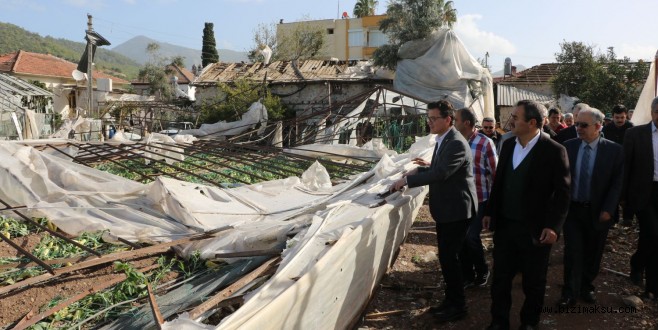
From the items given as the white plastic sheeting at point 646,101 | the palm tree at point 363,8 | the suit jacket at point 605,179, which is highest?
the palm tree at point 363,8

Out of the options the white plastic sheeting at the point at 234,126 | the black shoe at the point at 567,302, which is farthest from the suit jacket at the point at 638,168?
the white plastic sheeting at the point at 234,126

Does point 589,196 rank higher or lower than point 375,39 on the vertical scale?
lower

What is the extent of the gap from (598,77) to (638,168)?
14178mm

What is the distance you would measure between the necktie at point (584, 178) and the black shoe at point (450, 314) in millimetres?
1121

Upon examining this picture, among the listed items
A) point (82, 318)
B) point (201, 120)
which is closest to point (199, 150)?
point (82, 318)

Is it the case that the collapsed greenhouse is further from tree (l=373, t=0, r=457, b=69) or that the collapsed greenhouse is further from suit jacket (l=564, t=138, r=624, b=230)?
tree (l=373, t=0, r=457, b=69)

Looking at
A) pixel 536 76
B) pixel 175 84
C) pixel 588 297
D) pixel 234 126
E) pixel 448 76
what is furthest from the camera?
pixel 175 84

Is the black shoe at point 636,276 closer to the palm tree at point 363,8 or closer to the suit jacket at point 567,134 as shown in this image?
the suit jacket at point 567,134

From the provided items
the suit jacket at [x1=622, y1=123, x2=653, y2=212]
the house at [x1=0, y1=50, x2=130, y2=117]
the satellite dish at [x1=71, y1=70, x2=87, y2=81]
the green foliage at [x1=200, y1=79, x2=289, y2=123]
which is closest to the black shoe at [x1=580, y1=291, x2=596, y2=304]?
the suit jacket at [x1=622, y1=123, x2=653, y2=212]

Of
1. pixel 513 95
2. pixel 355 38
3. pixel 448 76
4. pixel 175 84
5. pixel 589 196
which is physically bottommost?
pixel 589 196

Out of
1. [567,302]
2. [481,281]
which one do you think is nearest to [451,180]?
[481,281]

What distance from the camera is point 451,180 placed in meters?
3.24

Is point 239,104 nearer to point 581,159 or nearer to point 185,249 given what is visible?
point 185,249

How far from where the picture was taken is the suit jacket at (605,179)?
10.9ft
